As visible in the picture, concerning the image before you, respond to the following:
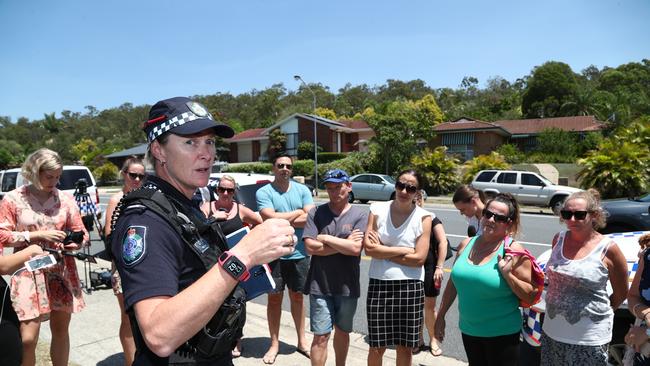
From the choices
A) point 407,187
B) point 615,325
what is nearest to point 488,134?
point 615,325

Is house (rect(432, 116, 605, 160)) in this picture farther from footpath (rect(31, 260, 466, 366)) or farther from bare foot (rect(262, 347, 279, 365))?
bare foot (rect(262, 347, 279, 365))

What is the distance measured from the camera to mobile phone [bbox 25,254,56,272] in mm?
3123

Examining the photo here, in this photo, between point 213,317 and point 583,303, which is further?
point 583,303

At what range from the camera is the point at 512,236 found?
3564 millimetres

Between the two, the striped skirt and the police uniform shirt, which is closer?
the police uniform shirt

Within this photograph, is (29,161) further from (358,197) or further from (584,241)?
(358,197)

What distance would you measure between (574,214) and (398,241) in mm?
1399

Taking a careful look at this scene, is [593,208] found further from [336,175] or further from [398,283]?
[336,175]


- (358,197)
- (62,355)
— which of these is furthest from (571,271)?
(358,197)

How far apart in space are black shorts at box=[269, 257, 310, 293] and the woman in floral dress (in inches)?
74.1

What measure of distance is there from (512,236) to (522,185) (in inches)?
668

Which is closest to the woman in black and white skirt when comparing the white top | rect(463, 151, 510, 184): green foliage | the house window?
the white top

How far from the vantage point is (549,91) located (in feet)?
165

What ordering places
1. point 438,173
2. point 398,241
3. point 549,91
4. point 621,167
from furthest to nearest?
1. point 549,91
2. point 438,173
3. point 621,167
4. point 398,241
